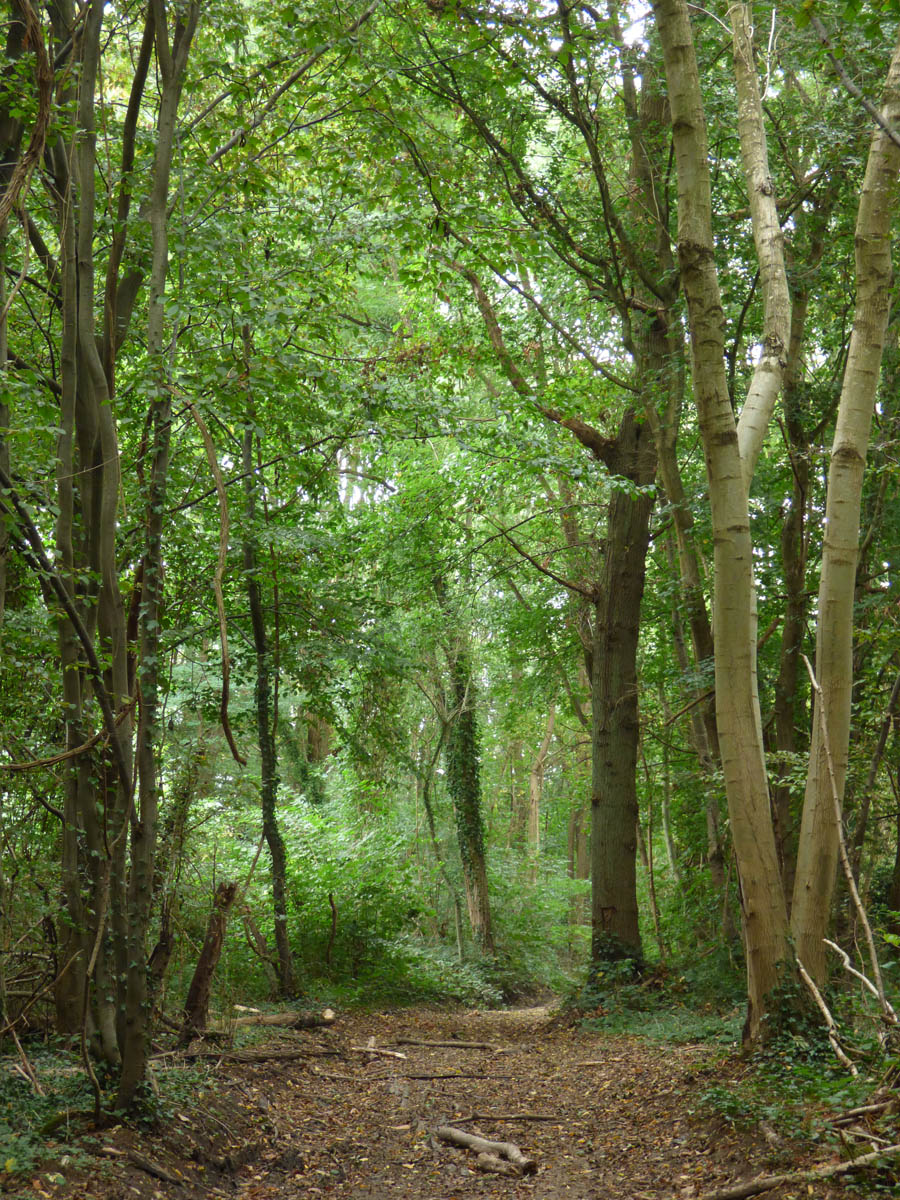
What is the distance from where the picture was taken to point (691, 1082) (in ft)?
18.5

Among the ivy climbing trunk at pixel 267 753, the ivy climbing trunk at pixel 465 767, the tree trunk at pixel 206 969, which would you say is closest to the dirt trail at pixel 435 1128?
the tree trunk at pixel 206 969

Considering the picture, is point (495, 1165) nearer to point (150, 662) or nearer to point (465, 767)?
point (150, 662)

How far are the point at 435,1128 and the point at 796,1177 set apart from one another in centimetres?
277

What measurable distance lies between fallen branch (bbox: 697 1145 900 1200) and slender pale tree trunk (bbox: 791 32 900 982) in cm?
196

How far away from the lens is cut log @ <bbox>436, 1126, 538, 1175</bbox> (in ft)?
15.7

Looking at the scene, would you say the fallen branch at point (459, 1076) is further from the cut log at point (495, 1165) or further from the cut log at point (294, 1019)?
the cut log at point (495, 1165)

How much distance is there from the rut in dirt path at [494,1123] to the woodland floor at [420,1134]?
0.01m

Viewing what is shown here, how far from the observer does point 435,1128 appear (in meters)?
5.60

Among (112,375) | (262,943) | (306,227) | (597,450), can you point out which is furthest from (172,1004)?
(597,450)

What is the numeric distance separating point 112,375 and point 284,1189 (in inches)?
176

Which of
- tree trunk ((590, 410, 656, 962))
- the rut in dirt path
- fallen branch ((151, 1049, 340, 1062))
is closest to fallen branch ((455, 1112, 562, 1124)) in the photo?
the rut in dirt path

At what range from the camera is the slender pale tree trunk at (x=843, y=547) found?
5406 mm

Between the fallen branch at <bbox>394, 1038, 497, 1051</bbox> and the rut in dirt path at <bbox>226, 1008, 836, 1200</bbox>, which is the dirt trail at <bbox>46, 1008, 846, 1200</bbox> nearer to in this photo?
the rut in dirt path at <bbox>226, 1008, 836, 1200</bbox>

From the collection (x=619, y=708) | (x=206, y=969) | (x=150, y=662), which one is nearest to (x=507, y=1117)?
(x=206, y=969)
